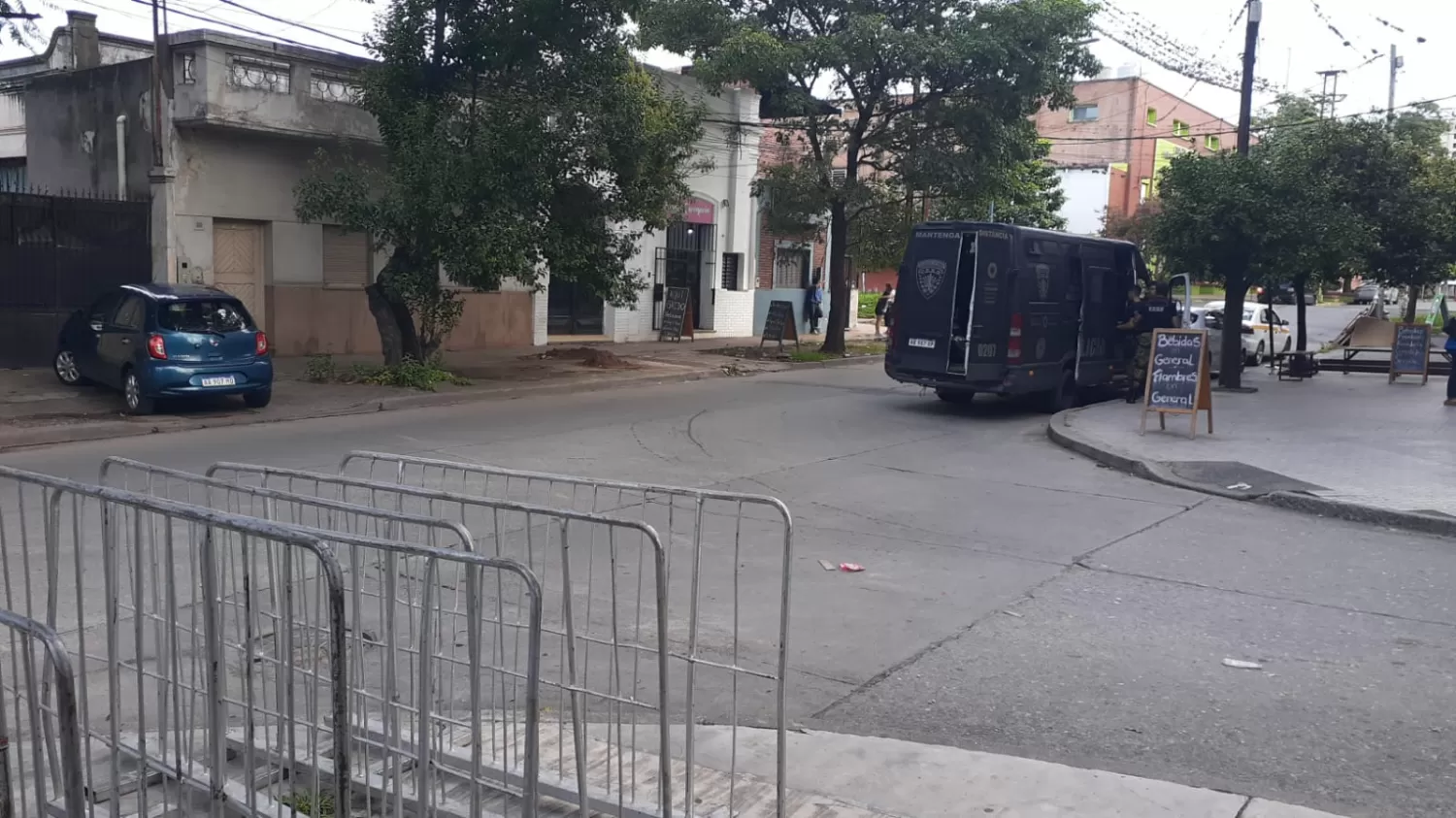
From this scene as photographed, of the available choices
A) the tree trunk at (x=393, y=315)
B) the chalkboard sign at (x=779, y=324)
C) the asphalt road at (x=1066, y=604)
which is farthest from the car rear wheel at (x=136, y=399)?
the chalkboard sign at (x=779, y=324)

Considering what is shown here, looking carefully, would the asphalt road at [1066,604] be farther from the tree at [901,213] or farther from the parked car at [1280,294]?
the parked car at [1280,294]

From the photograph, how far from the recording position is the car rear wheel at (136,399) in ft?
46.2

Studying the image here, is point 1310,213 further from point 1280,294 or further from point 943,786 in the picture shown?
point 1280,294

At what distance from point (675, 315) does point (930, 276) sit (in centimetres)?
1283

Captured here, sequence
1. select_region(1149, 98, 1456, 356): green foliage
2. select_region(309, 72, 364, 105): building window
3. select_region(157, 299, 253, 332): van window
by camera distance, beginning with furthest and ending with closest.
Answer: select_region(309, 72, 364, 105): building window < select_region(1149, 98, 1456, 356): green foliage < select_region(157, 299, 253, 332): van window

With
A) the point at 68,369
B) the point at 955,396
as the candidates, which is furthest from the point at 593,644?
the point at 955,396

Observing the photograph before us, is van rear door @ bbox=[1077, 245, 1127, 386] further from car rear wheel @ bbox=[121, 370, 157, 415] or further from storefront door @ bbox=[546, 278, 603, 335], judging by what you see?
car rear wheel @ bbox=[121, 370, 157, 415]

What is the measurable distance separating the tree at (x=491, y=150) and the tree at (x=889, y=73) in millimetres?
5203

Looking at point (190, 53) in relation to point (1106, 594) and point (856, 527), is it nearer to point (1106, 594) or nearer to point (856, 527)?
point (856, 527)

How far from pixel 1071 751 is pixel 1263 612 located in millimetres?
2818

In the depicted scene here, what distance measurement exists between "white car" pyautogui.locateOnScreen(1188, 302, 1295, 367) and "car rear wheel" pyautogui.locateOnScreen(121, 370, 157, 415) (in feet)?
62.5

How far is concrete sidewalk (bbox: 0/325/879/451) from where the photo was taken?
13.4 meters

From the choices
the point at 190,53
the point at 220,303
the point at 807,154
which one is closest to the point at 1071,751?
the point at 220,303

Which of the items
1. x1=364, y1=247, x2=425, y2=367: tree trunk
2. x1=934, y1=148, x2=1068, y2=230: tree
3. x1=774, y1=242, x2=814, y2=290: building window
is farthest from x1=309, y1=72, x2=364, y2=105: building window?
x1=774, y1=242, x2=814, y2=290: building window
